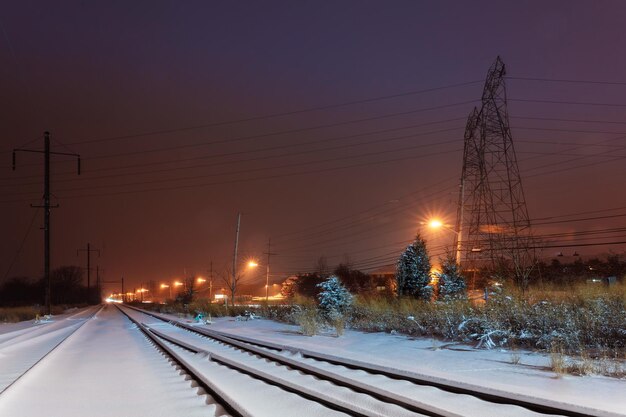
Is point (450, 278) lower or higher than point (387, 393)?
higher

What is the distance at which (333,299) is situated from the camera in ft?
93.9

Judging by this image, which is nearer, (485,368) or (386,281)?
(485,368)

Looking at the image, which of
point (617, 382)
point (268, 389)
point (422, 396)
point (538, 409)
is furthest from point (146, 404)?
point (617, 382)

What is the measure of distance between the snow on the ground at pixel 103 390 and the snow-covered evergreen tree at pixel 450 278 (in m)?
17.1

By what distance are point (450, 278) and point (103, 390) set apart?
22353 millimetres

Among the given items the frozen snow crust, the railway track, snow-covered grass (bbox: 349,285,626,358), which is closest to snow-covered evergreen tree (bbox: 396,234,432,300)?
snow-covered grass (bbox: 349,285,626,358)

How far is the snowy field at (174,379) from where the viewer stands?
8.67m

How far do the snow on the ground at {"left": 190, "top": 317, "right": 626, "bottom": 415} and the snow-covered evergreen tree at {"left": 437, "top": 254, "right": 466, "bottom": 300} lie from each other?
8886mm

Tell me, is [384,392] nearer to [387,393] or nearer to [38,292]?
[387,393]

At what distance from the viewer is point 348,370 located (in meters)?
12.5

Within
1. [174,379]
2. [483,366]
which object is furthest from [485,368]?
[174,379]

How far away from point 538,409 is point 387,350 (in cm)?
939

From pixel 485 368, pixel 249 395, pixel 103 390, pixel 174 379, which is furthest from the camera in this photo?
pixel 485 368

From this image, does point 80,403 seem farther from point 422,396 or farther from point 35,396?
point 422,396
